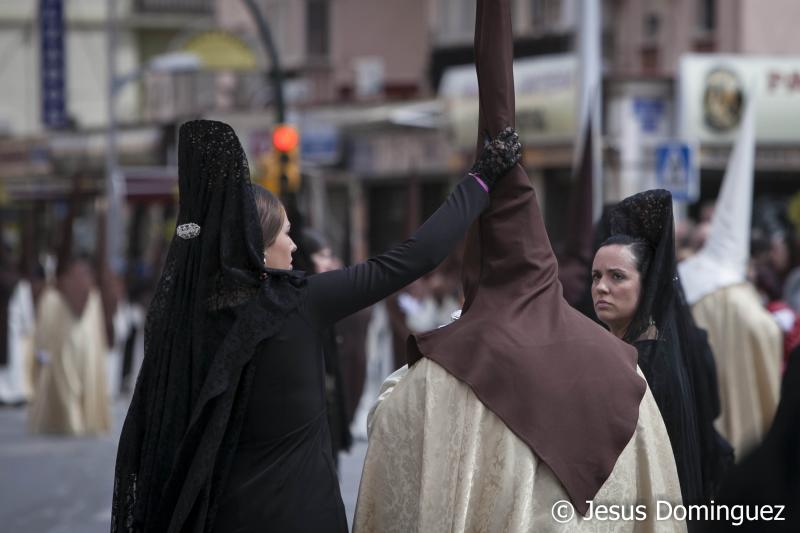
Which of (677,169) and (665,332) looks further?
(677,169)

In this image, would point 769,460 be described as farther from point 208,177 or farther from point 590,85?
point 590,85

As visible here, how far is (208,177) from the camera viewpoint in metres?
4.58

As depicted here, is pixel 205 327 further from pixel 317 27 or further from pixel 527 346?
pixel 317 27

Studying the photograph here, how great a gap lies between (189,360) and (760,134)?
2370cm

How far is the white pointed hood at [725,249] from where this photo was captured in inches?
386

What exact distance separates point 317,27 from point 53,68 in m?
8.86

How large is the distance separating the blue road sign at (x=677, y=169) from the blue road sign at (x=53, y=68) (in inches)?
1158

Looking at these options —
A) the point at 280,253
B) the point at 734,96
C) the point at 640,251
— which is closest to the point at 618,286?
the point at 640,251

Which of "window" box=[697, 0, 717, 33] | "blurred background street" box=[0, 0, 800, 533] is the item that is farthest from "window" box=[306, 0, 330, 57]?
"window" box=[697, 0, 717, 33]

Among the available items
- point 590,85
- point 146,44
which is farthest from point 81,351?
point 146,44

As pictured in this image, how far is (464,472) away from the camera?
4.55m

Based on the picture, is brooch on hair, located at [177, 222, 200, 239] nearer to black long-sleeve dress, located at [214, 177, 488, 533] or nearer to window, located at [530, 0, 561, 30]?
black long-sleeve dress, located at [214, 177, 488, 533]

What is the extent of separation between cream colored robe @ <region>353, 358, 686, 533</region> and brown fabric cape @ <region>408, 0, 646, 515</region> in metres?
0.05

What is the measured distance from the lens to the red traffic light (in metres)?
18.3
